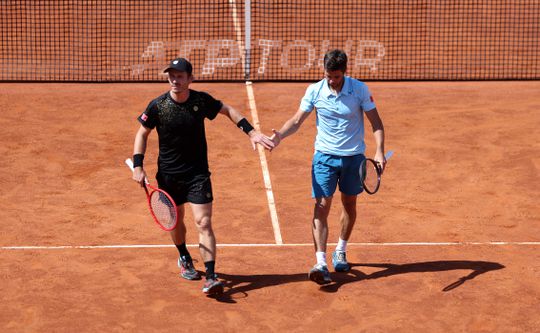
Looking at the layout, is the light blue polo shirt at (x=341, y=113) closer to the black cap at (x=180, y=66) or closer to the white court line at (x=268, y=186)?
the black cap at (x=180, y=66)

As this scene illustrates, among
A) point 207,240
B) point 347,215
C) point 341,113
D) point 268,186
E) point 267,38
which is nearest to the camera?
point 207,240

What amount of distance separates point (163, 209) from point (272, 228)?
7.83 ft

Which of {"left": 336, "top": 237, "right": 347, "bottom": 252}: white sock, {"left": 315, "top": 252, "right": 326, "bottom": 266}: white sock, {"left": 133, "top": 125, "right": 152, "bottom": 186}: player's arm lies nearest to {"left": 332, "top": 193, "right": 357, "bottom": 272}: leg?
{"left": 336, "top": 237, "right": 347, "bottom": 252}: white sock

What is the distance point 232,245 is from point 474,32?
12.4 meters

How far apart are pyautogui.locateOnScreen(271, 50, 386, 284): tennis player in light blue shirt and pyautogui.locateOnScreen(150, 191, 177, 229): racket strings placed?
1.22m

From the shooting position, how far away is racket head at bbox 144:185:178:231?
964cm

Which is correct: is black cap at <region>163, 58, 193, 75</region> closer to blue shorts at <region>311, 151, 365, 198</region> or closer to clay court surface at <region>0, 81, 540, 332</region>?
blue shorts at <region>311, 151, 365, 198</region>

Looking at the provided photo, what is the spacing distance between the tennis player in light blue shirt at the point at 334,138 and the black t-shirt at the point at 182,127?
75 centimetres

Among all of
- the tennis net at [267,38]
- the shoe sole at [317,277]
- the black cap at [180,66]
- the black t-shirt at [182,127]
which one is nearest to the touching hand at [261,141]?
the black t-shirt at [182,127]

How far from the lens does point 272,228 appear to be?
38.9 ft

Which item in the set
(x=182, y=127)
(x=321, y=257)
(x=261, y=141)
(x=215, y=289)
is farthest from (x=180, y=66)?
(x=321, y=257)

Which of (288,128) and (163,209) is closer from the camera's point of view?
(163,209)

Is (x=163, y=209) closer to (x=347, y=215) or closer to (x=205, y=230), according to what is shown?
(x=205, y=230)

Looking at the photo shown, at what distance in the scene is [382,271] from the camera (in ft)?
34.1
